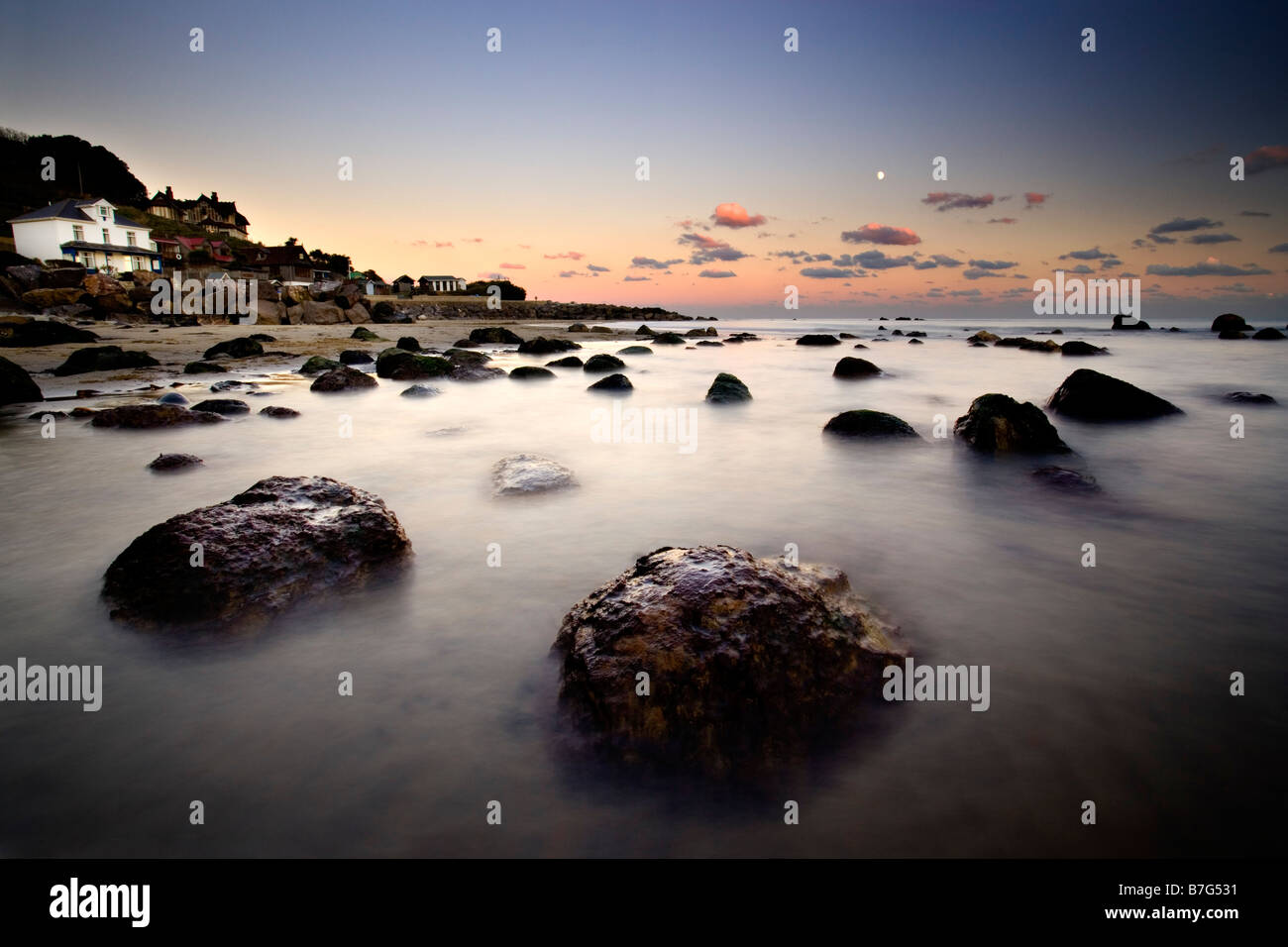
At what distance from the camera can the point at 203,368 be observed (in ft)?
45.0

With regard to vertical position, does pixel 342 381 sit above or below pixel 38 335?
below

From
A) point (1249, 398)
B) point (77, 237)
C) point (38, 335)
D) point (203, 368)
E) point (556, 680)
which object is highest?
point (77, 237)

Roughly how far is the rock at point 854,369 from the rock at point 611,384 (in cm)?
657

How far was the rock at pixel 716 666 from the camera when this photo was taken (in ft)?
7.08

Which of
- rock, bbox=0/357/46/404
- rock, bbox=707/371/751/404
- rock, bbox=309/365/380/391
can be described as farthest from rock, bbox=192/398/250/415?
Result: rock, bbox=707/371/751/404

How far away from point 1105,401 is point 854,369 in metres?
7.73

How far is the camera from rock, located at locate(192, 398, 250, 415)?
847 centimetres

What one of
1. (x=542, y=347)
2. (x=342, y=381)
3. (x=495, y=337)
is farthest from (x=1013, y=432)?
(x=495, y=337)

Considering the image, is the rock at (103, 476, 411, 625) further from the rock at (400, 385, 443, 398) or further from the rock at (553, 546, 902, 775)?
the rock at (400, 385, 443, 398)

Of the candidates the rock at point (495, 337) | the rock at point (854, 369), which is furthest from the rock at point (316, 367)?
the rock at point (854, 369)

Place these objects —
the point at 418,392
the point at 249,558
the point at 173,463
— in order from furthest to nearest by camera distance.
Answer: the point at 418,392
the point at 173,463
the point at 249,558

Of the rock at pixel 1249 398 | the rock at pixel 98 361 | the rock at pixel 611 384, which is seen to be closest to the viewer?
the rock at pixel 1249 398

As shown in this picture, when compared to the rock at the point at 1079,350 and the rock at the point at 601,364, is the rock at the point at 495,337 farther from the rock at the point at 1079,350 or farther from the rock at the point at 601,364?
the rock at the point at 1079,350

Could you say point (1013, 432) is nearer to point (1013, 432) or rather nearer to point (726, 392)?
point (1013, 432)
